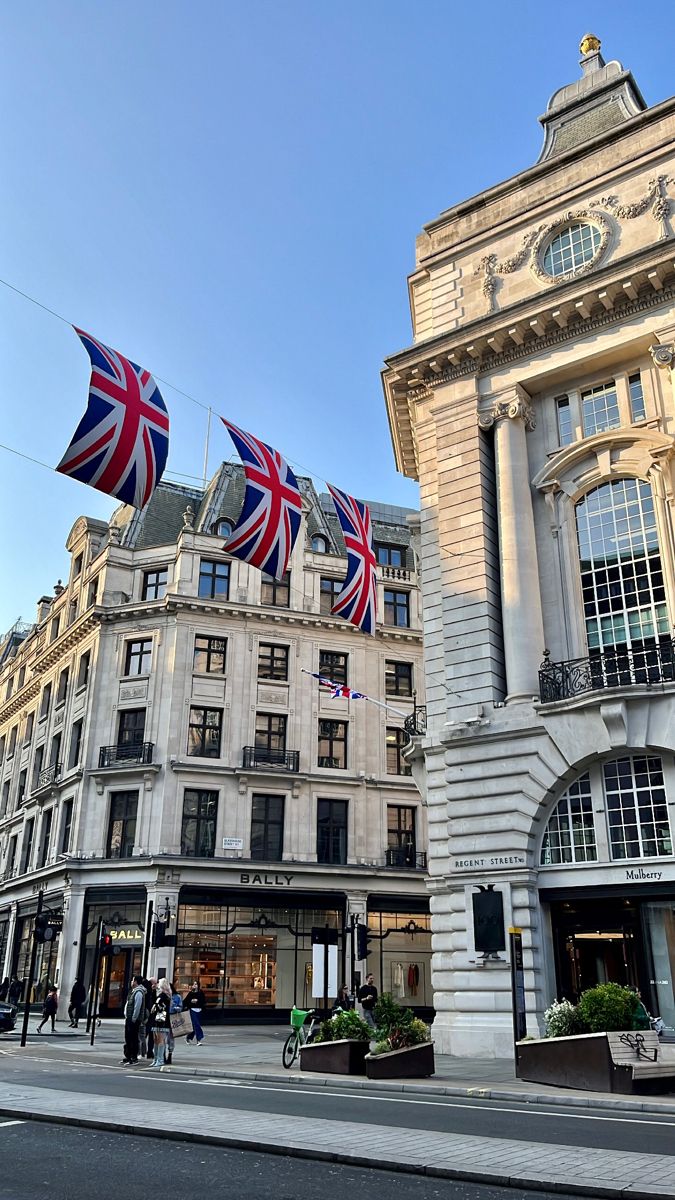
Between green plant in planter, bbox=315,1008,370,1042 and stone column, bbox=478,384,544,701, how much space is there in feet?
28.2

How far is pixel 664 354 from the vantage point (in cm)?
2388

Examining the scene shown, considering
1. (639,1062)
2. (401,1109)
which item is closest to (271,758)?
(639,1062)

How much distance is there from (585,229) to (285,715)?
81.1 feet

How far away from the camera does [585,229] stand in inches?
1064

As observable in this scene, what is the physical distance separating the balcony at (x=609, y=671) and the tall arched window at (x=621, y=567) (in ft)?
1.46

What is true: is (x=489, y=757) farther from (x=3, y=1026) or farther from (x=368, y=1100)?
(x=3, y=1026)

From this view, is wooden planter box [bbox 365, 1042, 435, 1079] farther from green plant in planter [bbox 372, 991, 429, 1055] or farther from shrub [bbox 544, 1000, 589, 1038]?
shrub [bbox 544, 1000, 589, 1038]

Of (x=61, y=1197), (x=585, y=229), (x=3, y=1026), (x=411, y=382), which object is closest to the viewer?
(x=61, y=1197)

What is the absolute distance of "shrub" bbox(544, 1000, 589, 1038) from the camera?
16.3 metres

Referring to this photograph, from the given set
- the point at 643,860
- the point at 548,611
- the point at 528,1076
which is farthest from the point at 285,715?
the point at 528,1076

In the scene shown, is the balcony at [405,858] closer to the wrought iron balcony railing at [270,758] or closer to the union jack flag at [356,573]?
the wrought iron balcony railing at [270,758]

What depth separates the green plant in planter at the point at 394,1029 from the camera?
17703 mm

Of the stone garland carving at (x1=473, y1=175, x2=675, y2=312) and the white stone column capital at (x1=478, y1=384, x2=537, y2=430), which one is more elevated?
the stone garland carving at (x1=473, y1=175, x2=675, y2=312)

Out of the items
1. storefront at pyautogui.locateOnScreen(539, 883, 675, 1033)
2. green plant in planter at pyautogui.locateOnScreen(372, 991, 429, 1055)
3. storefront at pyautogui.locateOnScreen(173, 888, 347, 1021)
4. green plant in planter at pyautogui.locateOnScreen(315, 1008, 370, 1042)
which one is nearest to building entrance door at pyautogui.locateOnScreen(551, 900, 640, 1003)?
storefront at pyautogui.locateOnScreen(539, 883, 675, 1033)
